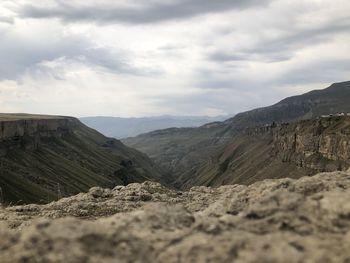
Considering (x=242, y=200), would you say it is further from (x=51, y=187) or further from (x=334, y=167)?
(x=334, y=167)

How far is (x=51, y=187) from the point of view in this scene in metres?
159

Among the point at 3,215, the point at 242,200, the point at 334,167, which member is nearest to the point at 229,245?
the point at 242,200

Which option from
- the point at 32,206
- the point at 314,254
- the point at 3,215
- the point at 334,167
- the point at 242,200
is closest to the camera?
the point at 314,254

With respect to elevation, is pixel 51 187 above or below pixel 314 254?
below

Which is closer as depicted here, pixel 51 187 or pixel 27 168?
pixel 51 187

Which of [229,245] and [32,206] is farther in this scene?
[32,206]

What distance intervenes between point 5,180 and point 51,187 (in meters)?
28.6

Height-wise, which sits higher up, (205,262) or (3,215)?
(205,262)

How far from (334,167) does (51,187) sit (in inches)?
4574

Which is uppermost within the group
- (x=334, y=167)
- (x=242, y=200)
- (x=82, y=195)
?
(x=242, y=200)

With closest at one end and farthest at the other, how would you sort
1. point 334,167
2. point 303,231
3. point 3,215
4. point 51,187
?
point 303,231 < point 3,215 < point 51,187 < point 334,167

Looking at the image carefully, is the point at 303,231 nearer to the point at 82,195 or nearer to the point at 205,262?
the point at 205,262

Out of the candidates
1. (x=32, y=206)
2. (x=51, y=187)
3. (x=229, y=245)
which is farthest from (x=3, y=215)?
(x=51, y=187)

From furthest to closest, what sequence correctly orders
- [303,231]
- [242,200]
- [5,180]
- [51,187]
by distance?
[51,187]
[5,180]
[242,200]
[303,231]
